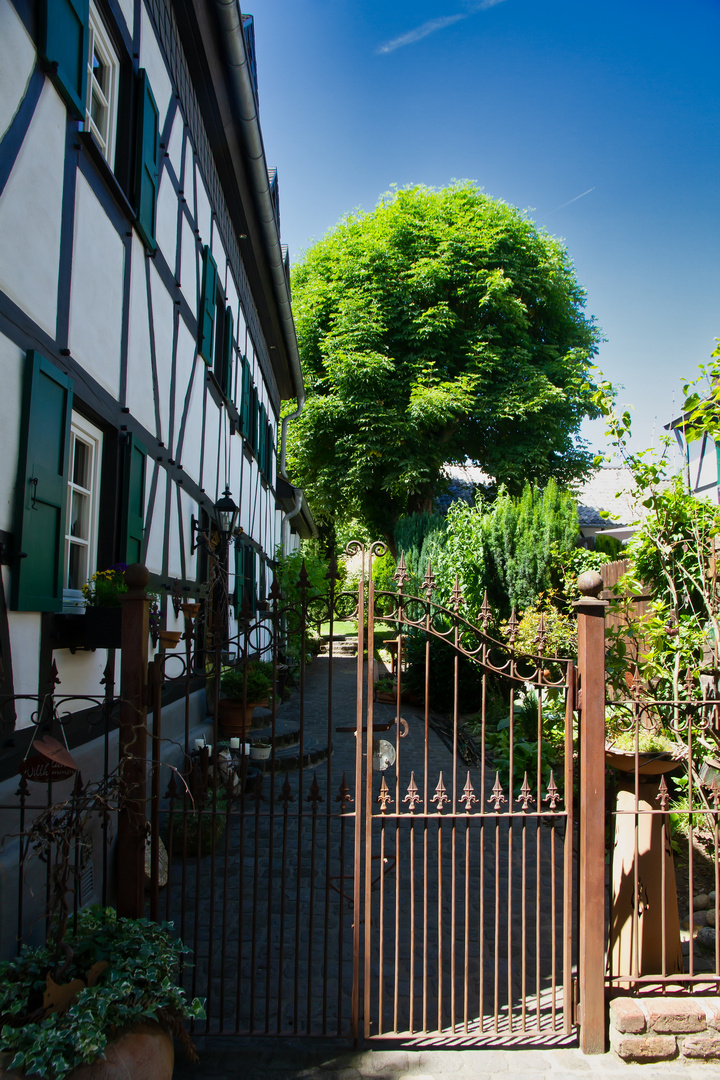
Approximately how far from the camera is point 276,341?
45.8 ft

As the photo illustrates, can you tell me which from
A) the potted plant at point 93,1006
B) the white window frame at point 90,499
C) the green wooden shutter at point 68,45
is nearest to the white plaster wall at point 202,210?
the green wooden shutter at point 68,45

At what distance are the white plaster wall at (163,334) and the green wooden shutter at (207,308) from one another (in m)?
1.08

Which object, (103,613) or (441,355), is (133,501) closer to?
(103,613)

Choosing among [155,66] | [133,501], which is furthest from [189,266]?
[133,501]

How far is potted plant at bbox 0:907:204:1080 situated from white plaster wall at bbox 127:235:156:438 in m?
3.68

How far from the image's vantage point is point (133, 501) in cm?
522

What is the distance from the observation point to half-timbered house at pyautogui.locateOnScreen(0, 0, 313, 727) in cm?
347

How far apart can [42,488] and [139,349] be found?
2211 millimetres

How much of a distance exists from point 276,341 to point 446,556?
5.36 m

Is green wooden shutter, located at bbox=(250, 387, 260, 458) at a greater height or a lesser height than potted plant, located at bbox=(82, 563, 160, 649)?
greater

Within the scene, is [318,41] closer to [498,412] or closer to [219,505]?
[219,505]

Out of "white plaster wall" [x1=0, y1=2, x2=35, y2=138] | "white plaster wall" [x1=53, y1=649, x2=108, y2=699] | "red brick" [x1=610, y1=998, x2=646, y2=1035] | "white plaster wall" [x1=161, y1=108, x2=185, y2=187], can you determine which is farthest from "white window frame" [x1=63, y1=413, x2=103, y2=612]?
"red brick" [x1=610, y1=998, x2=646, y2=1035]

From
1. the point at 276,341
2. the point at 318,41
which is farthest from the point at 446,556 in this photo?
the point at 318,41

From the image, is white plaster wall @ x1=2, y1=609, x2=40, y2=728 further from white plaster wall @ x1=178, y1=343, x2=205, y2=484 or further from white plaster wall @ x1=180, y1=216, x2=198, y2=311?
white plaster wall @ x1=180, y1=216, x2=198, y2=311
